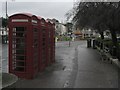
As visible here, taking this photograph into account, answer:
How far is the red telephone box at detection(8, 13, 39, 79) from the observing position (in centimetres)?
1046

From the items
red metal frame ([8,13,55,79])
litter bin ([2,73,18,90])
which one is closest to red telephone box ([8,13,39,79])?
red metal frame ([8,13,55,79])

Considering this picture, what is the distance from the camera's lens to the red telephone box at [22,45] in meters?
10.5

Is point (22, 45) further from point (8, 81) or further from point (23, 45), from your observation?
point (8, 81)

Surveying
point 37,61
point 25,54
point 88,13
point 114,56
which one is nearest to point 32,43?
point 25,54

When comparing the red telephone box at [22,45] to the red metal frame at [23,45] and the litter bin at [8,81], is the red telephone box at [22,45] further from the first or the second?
the litter bin at [8,81]

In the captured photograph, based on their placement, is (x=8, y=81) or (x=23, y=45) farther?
(x=23, y=45)

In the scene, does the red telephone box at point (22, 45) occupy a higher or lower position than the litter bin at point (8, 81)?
higher

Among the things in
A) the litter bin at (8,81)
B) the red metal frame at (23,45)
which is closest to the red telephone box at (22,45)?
the red metal frame at (23,45)

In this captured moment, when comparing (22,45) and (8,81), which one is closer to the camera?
(8,81)

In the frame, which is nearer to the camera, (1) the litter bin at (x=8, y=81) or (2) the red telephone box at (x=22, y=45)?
(1) the litter bin at (x=8, y=81)

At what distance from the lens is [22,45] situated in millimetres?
10859

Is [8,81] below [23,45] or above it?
below

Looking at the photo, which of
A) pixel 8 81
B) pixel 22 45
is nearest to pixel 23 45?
pixel 22 45

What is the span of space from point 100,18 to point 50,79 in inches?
233
